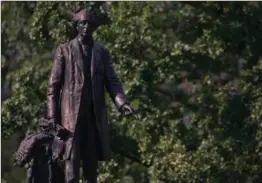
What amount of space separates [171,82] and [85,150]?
7496mm

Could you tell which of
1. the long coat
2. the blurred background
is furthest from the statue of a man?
the blurred background

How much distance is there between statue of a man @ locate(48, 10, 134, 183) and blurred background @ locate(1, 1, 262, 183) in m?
6.17

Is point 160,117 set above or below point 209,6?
below

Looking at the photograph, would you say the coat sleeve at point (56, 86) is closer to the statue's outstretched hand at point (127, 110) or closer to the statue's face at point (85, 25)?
the statue's face at point (85, 25)

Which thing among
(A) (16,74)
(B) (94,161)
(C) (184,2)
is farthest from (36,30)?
(B) (94,161)

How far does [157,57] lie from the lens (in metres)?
21.6

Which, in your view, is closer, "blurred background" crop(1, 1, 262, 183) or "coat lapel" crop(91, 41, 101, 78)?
"coat lapel" crop(91, 41, 101, 78)

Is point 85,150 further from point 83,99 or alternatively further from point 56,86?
point 56,86

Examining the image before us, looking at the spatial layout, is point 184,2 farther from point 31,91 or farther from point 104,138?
point 104,138

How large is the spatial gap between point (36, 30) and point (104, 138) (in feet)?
25.6

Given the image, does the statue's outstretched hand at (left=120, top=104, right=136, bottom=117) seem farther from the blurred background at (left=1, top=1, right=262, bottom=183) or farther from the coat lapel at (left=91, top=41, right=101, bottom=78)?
the blurred background at (left=1, top=1, right=262, bottom=183)

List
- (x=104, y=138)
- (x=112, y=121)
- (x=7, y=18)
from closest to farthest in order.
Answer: (x=104, y=138), (x=112, y=121), (x=7, y=18)

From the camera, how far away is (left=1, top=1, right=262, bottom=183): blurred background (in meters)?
20.9

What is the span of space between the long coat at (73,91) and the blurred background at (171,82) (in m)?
Answer: 6.23
